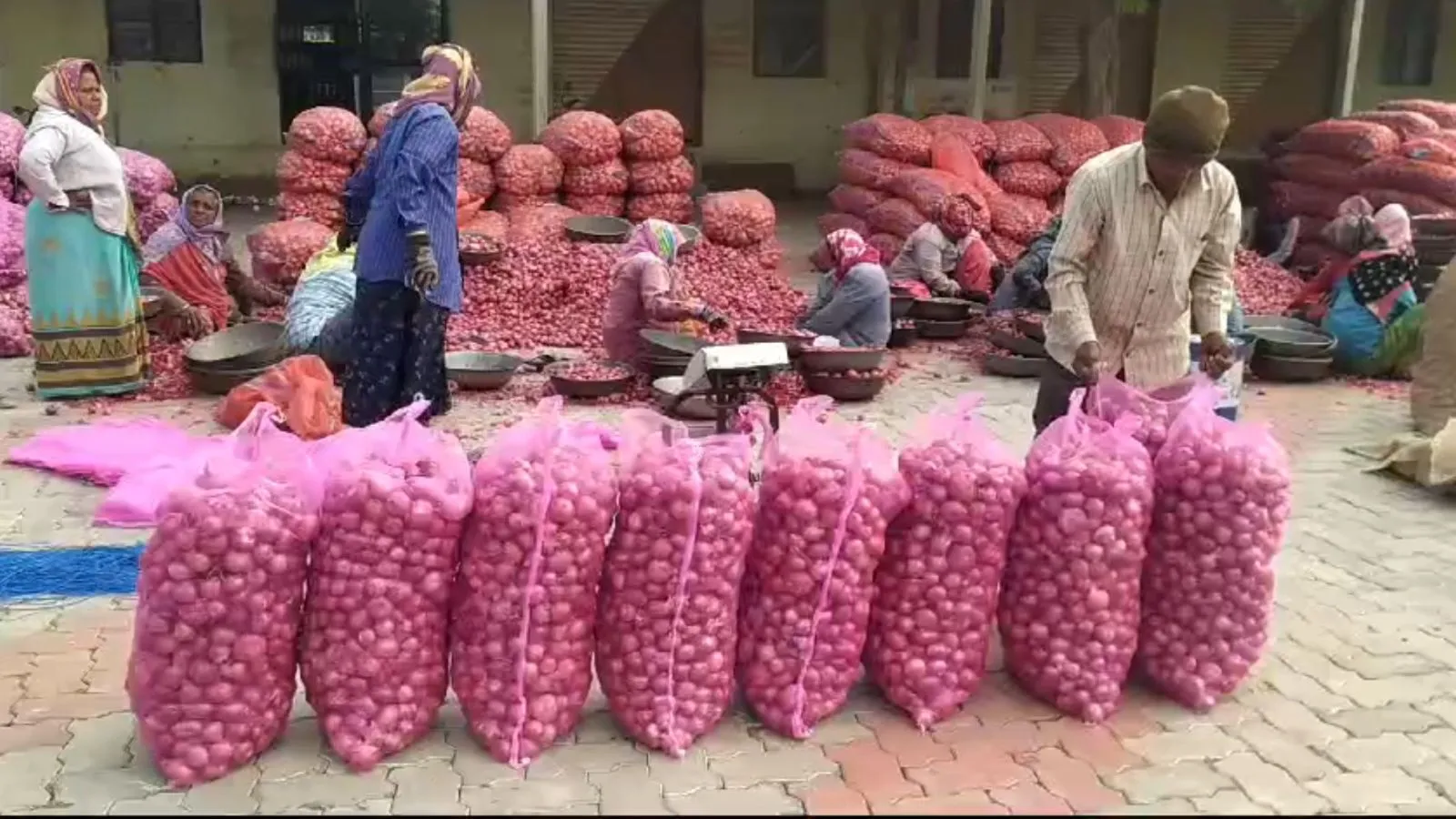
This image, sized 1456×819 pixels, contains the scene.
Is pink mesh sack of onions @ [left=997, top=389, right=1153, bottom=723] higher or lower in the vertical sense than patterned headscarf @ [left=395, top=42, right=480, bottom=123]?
lower

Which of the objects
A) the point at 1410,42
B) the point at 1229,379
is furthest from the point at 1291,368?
the point at 1410,42

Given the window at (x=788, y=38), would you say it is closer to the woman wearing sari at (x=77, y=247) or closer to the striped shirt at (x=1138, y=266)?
the woman wearing sari at (x=77, y=247)

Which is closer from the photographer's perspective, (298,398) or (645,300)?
(298,398)

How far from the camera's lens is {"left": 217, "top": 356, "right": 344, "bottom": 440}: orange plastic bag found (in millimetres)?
5656

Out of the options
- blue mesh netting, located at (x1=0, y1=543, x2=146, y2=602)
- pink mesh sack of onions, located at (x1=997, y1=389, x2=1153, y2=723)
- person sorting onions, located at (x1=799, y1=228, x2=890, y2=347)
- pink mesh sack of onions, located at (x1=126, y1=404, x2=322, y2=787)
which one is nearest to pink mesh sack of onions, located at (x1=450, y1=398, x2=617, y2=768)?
pink mesh sack of onions, located at (x1=126, y1=404, x2=322, y2=787)

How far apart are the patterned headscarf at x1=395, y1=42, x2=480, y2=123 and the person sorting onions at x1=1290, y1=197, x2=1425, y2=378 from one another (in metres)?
5.37

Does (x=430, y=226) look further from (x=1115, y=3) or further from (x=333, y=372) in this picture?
(x=1115, y=3)

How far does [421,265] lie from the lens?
5449mm

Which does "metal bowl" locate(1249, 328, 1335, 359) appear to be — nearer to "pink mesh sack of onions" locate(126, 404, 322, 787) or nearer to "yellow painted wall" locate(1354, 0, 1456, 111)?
"pink mesh sack of onions" locate(126, 404, 322, 787)

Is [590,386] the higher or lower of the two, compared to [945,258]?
lower

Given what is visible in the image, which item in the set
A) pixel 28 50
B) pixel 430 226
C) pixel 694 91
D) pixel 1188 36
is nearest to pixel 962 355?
pixel 430 226

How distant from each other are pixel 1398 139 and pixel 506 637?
10195 mm

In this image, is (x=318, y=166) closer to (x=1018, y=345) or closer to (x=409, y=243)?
(x=409, y=243)

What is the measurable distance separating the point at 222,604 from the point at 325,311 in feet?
13.6
